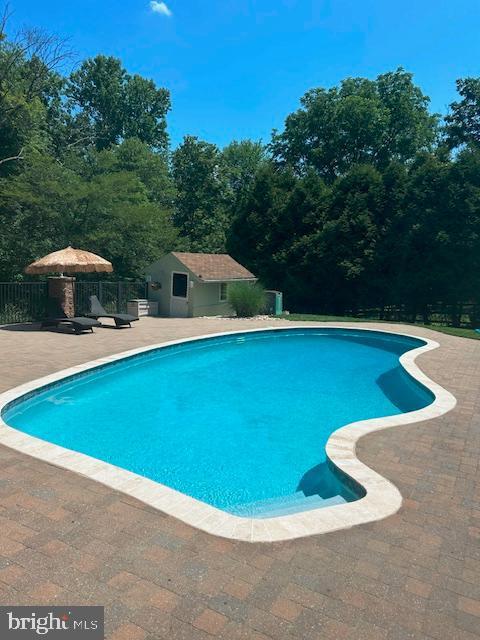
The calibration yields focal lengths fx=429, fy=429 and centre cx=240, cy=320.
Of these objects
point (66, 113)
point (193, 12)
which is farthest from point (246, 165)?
point (193, 12)

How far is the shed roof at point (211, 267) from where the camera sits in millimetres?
19455

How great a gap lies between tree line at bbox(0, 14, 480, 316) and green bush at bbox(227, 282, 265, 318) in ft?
18.3

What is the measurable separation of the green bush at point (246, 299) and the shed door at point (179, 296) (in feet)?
6.66

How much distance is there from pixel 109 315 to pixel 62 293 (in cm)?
179

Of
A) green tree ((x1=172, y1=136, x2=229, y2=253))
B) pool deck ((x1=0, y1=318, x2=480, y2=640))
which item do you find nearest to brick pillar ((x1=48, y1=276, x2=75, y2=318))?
pool deck ((x1=0, y1=318, x2=480, y2=640))

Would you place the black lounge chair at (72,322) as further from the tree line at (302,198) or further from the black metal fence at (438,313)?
the black metal fence at (438,313)

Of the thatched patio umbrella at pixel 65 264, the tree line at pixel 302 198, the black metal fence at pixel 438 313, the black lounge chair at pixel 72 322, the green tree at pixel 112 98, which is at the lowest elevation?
the black lounge chair at pixel 72 322

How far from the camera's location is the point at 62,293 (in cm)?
1530

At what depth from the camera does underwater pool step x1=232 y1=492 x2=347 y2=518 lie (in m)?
4.82

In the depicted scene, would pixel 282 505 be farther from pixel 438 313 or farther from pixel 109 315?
pixel 438 313

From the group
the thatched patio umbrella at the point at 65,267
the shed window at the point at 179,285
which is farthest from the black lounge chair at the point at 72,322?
the shed window at the point at 179,285

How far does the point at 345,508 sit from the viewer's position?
4008 mm

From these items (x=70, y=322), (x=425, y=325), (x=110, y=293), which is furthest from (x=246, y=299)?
(x=70, y=322)

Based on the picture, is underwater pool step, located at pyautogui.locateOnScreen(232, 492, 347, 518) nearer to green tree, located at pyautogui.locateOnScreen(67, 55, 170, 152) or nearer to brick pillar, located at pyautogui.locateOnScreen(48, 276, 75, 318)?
brick pillar, located at pyautogui.locateOnScreen(48, 276, 75, 318)
